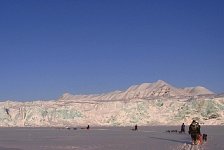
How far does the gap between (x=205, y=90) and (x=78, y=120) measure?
355 ft

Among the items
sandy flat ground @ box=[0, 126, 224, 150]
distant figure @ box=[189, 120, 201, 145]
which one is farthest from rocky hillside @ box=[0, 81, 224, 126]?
distant figure @ box=[189, 120, 201, 145]

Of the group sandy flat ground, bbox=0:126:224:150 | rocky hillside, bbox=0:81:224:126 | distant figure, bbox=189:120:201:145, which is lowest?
sandy flat ground, bbox=0:126:224:150

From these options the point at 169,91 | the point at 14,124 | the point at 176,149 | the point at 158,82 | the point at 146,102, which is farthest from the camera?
the point at 158,82

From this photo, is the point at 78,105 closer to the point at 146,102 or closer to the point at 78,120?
the point at 78,120

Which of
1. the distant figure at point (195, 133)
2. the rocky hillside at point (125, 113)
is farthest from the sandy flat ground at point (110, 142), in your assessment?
the rocky hillside at point (125, 113)

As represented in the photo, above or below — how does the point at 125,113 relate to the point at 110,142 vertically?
above

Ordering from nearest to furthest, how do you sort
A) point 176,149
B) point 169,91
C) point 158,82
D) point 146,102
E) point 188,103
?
1. point 176,149
2. point 188,103
3. point 146,102
4. point 169,91
5. point 158,82

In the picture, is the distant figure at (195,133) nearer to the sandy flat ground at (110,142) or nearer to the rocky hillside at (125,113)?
the sandy flat ground at (110,142)

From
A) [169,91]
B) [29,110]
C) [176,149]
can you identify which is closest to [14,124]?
[29,110]

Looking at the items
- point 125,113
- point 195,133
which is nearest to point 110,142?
point 195,133

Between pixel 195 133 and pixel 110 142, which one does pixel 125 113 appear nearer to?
pixel 110 142

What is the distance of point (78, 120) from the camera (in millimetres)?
76688

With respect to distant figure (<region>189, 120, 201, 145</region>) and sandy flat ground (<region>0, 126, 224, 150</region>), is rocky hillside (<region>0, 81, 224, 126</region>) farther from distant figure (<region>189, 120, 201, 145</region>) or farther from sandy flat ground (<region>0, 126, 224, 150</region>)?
distant figure (<region>189, 120, 201, 145</region>)

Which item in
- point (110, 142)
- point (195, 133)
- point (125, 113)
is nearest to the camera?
point (195, 133)
